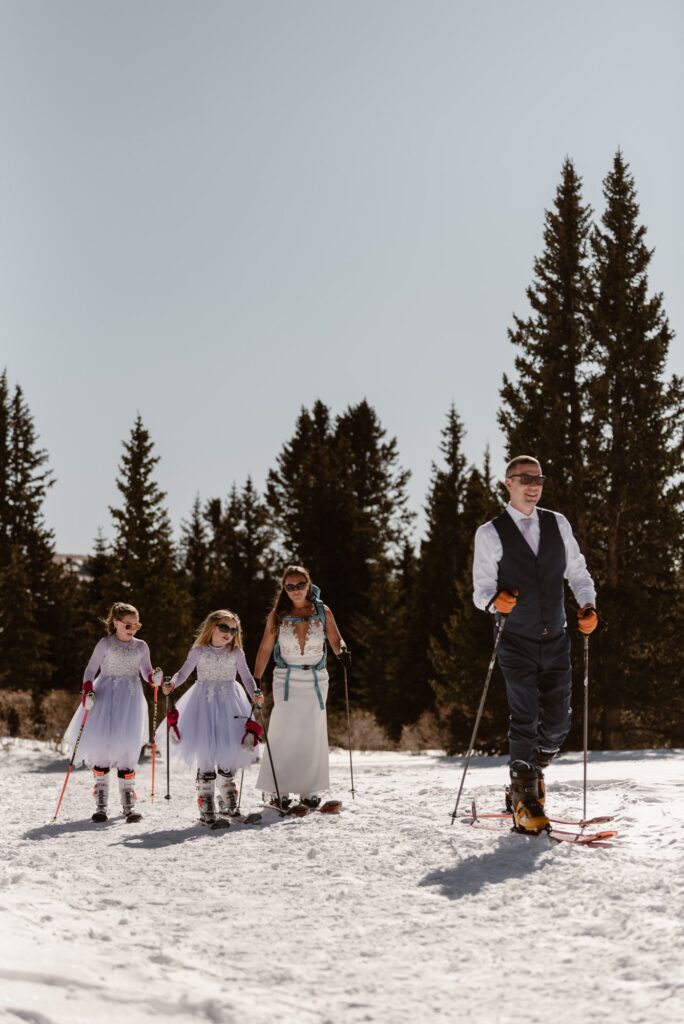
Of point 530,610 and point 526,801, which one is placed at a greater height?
point 530,610

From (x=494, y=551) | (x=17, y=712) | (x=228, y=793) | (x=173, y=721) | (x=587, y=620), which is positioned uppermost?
(x=494, y=551)

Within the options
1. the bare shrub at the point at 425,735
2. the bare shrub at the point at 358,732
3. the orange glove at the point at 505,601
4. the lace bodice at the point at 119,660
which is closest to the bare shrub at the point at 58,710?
the bare shrub at the point at 358,732

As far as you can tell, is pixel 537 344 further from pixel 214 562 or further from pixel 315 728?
pixel 214 562

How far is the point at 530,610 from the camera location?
6027 millimetres

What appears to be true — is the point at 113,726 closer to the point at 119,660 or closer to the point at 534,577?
the point at 119,660

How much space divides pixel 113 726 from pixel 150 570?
54.5ft

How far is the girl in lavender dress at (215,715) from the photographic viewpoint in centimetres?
780

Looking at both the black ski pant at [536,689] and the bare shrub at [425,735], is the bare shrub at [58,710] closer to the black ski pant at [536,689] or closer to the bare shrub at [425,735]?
the bare shrub at [425,735]

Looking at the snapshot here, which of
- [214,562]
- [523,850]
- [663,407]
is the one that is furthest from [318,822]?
[214,562]

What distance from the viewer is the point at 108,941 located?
12.6ft

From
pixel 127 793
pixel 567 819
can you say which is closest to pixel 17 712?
pixel 127 793

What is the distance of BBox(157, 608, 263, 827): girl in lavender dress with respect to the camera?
7.80 meters

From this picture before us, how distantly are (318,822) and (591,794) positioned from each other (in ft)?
6.79

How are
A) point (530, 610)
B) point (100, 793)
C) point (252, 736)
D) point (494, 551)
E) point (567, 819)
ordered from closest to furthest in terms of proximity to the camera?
point (530, 610) → point (494, 551) → point (567, 819) → point (252, 736) → point (100, 793)
